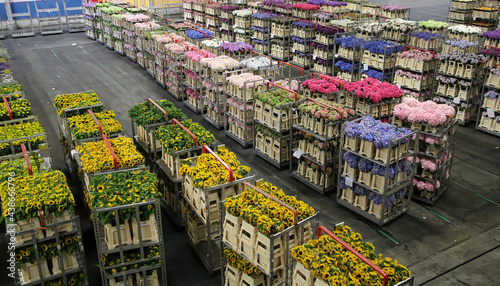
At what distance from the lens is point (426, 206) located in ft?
40.1

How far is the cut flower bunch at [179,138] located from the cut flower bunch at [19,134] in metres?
3.09

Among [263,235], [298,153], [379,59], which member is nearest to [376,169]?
[298,153]

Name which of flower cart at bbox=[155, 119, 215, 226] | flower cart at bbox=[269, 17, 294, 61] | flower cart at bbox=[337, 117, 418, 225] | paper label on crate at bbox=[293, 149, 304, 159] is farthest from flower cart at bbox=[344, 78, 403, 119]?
flower cart at bbox=[269, 17, 294, 61]

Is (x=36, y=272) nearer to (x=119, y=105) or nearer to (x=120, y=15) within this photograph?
(x=119, y=105)

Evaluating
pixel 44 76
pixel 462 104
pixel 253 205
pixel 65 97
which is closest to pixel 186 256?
pixel 253 205

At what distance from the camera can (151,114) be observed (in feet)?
39.7

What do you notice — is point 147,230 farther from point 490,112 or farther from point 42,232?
point 490,112

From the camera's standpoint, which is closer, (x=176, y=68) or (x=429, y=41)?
(x=176, y=68)

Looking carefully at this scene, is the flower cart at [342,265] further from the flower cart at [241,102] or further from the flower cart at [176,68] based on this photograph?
the flower cart at [176,68]

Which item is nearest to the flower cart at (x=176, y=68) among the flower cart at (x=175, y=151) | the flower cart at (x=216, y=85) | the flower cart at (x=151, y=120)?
the flower cart at (x=216, y=85)

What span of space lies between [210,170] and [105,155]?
2420mm

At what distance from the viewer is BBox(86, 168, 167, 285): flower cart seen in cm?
791

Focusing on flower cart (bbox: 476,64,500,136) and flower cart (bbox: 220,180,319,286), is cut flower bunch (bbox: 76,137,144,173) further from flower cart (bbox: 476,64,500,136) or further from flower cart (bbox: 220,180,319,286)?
flower cart (bbox: 476,64,500,136)

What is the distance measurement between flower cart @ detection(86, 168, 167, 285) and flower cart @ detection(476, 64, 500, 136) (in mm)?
13518
